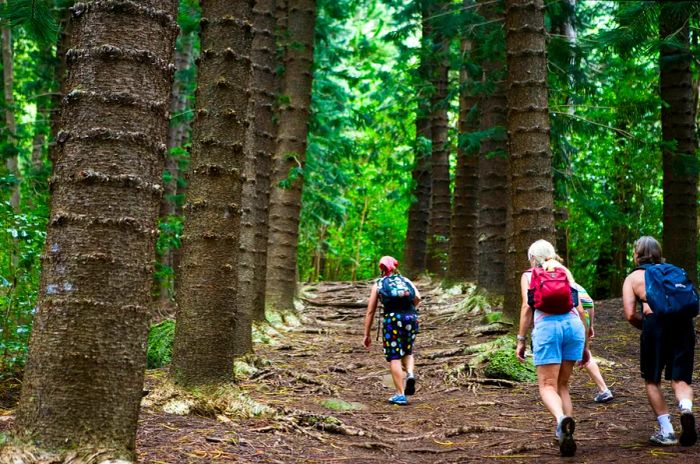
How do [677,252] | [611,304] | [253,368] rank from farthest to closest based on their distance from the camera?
[611,304] → [677,252] → [253,368]

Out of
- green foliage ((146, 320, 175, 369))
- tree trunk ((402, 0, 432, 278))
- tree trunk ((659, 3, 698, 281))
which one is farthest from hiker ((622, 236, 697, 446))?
tree trunk ((402, 0, 432, 278))

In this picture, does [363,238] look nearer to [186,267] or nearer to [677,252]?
[677,252]

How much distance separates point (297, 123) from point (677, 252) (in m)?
7.27

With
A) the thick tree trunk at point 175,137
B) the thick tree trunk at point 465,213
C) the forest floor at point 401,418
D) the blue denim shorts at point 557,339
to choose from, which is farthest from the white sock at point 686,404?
the thick tree trunk at point 175,137

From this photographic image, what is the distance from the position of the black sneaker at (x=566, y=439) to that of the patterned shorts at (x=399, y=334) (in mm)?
3288

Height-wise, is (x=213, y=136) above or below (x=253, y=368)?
above

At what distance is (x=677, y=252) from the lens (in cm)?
1238

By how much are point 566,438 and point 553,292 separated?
3.84 feet

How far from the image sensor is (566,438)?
530cm

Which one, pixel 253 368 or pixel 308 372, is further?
pixel 308 372

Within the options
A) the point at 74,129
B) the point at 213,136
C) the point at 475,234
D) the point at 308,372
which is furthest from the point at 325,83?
the point at 74,129

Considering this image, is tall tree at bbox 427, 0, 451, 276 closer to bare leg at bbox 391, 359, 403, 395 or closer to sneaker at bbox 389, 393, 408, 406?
bare leg at bbox 391, 359, 403, 395

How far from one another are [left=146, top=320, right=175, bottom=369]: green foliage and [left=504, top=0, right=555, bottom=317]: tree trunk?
487 cm

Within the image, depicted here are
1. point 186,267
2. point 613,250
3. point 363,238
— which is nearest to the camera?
point 186,267
